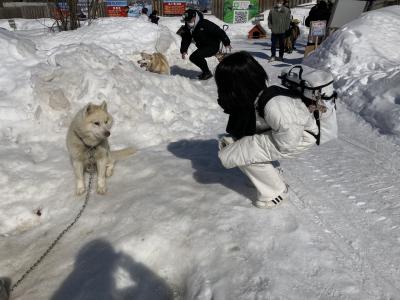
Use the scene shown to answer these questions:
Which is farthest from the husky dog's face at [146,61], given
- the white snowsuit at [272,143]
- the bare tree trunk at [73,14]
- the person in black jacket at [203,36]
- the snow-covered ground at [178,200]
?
the white snowsuit at [272,143]

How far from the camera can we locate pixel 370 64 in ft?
21.0

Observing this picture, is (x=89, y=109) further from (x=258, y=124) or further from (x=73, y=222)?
(x=258, y=124)

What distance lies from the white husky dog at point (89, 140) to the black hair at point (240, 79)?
5.21ft

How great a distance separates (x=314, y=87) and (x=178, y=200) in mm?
1736

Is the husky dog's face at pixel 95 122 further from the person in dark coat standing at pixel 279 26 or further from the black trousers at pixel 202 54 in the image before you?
the person in dark coat standing at pixel 279 26

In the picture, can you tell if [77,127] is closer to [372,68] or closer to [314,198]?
[314,198]

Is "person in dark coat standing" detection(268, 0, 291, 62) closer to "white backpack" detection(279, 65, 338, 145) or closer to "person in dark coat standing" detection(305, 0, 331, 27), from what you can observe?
"person in dark coat standing" detection(305, 0, 331, 27)

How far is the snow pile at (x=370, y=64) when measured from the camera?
4883 millimetres

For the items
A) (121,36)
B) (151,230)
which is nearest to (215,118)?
(151,230)

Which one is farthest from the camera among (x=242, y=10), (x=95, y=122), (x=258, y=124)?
(x=242, y=10)

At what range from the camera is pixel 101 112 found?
3557 millimetres

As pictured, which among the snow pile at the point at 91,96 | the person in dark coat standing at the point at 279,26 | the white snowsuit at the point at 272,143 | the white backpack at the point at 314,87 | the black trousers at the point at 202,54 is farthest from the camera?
the person in dark coat standing at the point at 279,26

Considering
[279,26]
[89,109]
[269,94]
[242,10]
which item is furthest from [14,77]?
[242,10]

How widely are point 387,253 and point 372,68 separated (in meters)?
4.98
